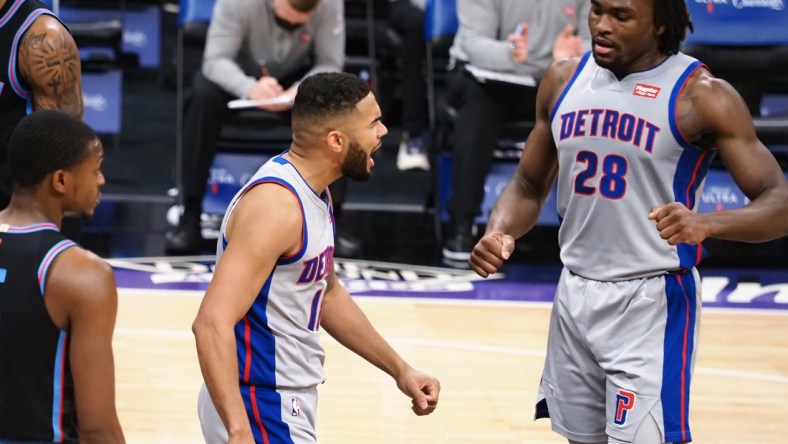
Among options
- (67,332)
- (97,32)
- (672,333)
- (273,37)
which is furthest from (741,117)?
(97,32)

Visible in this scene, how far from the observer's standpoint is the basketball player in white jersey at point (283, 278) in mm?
2773

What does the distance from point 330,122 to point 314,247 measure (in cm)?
30

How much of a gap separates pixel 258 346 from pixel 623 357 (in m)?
0.92

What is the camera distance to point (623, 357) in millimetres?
3207

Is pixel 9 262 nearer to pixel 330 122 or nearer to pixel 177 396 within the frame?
pixel 330 122

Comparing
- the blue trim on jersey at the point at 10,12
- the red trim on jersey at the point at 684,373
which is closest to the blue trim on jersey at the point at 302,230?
the red trim on jersey at the point at 684,373

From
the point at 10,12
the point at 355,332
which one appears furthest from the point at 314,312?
the point at 10,12

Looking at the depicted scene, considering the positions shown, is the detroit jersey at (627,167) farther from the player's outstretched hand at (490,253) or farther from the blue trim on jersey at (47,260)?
the blue trim on jersey at (47,260)

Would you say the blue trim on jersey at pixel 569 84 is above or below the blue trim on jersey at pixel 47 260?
above

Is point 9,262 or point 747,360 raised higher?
point 9,262

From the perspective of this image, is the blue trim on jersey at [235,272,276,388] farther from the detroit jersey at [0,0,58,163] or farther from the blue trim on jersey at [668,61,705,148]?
the detroit jersey at [0,0,58,163]

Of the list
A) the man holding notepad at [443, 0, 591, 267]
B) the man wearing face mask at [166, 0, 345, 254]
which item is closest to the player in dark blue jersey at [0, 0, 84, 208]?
the man wearing face mask at [166, 0, 345, 254]

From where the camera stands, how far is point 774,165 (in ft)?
10.3

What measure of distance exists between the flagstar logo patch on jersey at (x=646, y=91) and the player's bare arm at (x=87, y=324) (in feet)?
4.78
